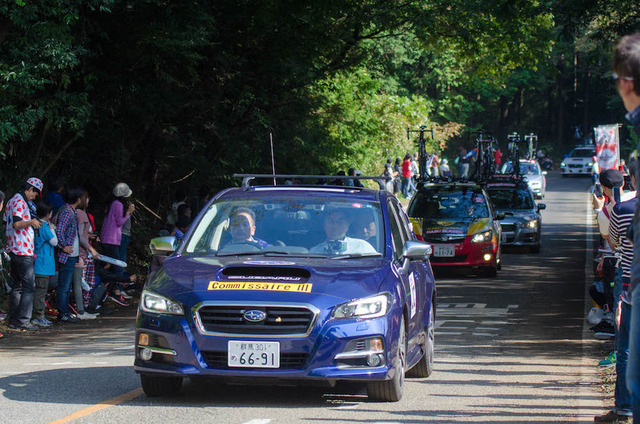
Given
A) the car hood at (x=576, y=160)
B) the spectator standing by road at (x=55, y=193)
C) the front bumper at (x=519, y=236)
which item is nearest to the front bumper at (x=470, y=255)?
the front bumper at (x=519, y=236)

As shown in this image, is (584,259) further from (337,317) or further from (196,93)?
(337,317)

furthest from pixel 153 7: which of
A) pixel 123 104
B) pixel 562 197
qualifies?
pixel 562 197

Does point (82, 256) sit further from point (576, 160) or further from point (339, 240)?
point (576, 160)

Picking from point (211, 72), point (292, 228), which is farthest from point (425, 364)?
point (211, 72)

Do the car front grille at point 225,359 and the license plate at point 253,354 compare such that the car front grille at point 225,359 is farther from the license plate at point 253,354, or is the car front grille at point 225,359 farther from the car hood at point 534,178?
the car hood at point 534,178

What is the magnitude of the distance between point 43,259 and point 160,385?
20.2ft

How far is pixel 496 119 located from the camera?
91375mm

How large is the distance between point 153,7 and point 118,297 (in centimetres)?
Result: 446

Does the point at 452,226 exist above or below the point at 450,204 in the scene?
below

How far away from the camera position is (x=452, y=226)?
20125mm

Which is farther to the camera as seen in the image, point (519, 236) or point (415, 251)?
point (519, 236)

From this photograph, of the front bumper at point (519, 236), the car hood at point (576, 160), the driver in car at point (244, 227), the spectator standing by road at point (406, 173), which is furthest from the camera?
→ the car hood at point (576, 160)

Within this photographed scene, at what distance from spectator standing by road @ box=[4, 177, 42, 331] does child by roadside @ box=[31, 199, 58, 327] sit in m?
0.25

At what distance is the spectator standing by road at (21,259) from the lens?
1322cm
